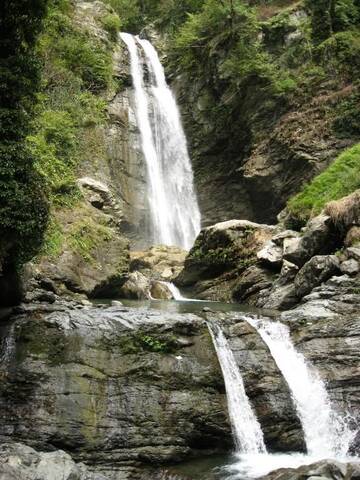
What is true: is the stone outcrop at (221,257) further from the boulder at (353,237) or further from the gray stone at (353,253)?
the gray stone at (353,253)

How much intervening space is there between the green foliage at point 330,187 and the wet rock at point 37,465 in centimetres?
1502

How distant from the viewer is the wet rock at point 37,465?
7.55m

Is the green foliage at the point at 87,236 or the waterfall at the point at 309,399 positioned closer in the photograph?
the waterfall at the point at 309,399

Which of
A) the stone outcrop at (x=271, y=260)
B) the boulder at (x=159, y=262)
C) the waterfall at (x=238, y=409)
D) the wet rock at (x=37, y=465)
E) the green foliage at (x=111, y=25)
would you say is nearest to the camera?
the wet rock at (x=37, y=465)

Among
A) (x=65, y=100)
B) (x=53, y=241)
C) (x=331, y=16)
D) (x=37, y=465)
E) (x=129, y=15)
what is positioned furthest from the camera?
(x=129, y=15)

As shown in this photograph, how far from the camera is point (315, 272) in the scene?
52.7ft

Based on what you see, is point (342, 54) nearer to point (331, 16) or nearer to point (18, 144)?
point (331, 16)

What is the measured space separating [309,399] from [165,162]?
22412mm

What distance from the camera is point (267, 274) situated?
19141mm

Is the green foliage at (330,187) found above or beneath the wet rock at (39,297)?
above

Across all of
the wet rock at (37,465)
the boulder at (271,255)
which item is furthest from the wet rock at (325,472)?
the boulder at (271,255)

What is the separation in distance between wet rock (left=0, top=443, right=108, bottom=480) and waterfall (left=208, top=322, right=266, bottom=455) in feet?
10.3

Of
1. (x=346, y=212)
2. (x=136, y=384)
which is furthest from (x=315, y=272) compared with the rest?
(x=136, y=384)

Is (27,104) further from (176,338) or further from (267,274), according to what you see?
(267,274)
